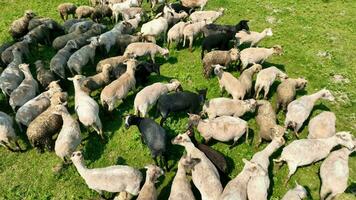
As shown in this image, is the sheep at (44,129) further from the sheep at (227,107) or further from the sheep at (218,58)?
the sheep at (218,58)

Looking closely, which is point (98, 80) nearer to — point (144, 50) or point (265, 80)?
point (144, 50)

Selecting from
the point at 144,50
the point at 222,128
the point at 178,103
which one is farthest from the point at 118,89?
the point at 222,128

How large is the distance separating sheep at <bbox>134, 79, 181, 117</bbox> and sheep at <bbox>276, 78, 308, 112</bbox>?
3783 millimetres

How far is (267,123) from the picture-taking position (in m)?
12.2

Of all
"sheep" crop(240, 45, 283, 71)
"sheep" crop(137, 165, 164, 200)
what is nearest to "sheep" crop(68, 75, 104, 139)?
"sheep" crop(137, 165, 164, 200)

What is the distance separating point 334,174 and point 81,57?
34.5 ft

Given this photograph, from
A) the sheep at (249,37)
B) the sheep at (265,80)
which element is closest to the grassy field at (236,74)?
the sheep at (265,80)

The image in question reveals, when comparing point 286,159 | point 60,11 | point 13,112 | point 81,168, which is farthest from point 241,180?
point 60,11

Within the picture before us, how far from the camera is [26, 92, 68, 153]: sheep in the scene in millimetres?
11805

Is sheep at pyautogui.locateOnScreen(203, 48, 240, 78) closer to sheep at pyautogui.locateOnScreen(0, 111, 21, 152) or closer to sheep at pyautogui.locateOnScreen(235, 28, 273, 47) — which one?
sheep at pyautogui.locateOnScreen(235, 28, 273, 47)

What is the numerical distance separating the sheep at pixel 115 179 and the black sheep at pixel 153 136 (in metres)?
1.13

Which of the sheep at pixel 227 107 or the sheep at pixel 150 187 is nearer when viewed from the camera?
the sheep at pixel 150 187

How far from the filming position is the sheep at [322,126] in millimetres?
11909

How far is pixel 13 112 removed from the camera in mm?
13977
